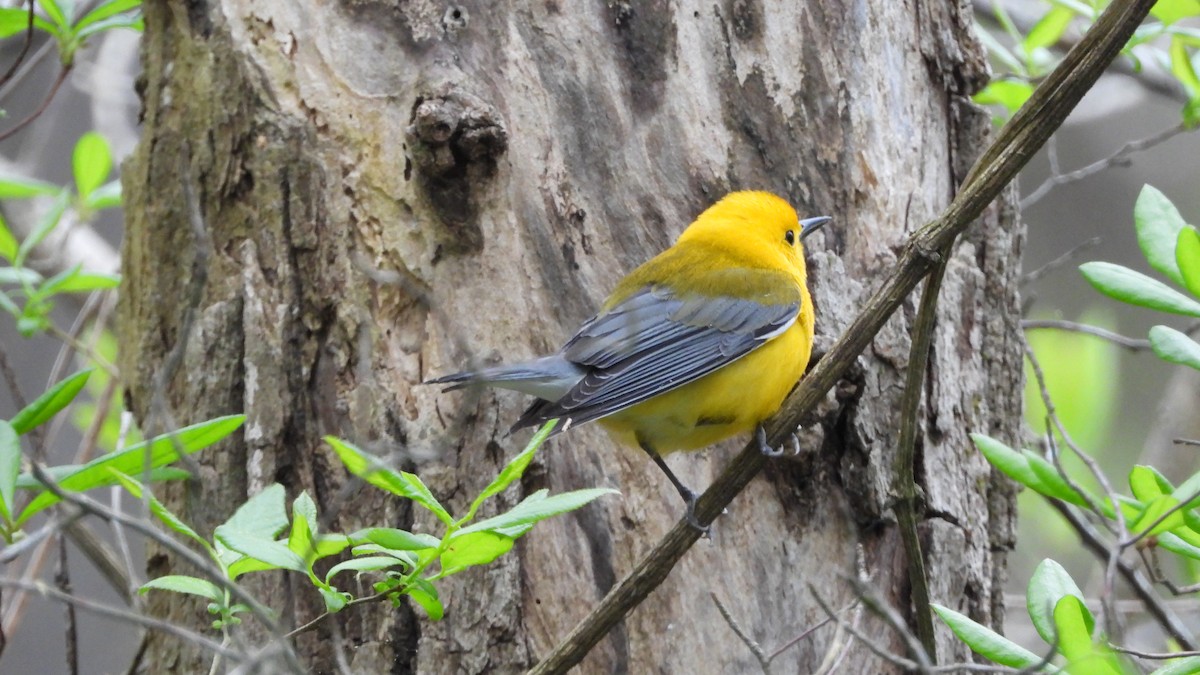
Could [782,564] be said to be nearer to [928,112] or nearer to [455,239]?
[455,239]

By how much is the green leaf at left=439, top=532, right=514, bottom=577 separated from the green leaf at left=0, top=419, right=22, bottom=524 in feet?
2.64

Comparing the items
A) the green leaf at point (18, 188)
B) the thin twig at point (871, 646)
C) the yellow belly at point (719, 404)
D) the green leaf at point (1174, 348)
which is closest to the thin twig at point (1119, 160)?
the yellow belly at point (719, 404)

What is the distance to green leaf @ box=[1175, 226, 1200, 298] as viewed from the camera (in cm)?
222

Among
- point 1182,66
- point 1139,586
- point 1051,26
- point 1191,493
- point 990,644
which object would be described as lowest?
point 1139,586

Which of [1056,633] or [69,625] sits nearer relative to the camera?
[1056,633]

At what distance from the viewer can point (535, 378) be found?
2914 mm

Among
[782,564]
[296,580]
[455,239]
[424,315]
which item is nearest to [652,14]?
[455,239]

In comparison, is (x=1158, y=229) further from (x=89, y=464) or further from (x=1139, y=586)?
(x=89, y=464)

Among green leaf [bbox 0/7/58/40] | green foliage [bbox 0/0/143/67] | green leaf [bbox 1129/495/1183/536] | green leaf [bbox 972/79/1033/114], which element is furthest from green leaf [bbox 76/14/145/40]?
green leaf [bbox 1129/495/1183/536]

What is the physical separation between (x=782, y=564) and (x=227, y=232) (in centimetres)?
179

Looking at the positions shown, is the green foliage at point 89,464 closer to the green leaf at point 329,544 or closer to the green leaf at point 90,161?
the green leaf at point 329,544

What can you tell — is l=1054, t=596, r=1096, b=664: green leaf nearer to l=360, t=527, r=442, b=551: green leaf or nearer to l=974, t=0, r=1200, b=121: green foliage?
l=360, t=527, r=442, b=551: green leaf

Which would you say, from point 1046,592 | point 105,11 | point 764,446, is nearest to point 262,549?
point 764,446

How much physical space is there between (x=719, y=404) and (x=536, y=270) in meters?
0.61
